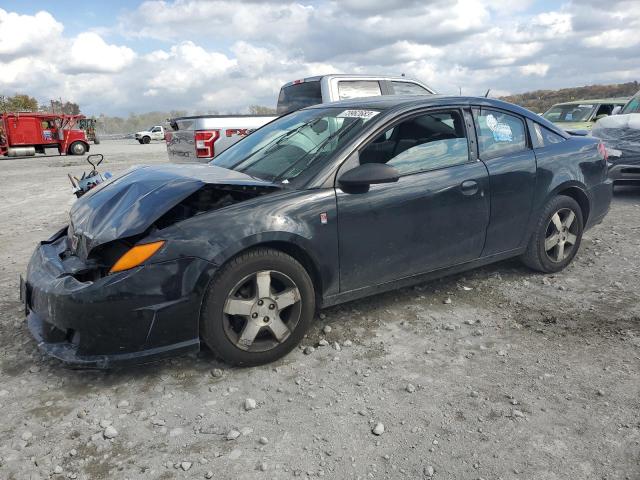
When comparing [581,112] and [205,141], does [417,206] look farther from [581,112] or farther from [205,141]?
[581,112]

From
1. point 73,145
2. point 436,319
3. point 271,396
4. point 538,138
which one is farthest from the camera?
point 73,145

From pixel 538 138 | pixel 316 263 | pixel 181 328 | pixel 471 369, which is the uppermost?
pixel 538 138

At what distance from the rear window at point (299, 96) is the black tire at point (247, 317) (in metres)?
5.26

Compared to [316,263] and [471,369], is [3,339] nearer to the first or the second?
A: [316,263]

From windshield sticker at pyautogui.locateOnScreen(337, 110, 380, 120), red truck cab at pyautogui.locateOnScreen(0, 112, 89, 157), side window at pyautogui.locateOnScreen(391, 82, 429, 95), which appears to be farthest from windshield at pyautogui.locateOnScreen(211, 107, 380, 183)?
red truck cab at pyautogui.locateOnScreen(0, 112, 89, 157)

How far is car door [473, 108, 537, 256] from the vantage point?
4070 millimetres

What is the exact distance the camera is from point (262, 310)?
315 centimetres

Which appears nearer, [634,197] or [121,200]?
[121,200]

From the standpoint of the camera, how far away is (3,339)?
362 centimetres

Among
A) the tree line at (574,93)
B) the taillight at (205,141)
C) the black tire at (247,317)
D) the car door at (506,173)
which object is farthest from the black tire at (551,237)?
the tree line at (574,93)

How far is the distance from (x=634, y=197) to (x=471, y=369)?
7.10 meters

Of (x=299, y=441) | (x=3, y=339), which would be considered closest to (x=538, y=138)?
(x=299, y=441)

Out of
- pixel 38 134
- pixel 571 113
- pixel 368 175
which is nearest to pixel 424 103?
pixel 368 175

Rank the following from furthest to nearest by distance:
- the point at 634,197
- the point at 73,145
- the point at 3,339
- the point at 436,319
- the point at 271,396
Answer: the point at 73,145 → the point at 634,197 → the point at 436,319 → the point at 3,339 → the point at 271,396
